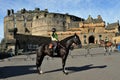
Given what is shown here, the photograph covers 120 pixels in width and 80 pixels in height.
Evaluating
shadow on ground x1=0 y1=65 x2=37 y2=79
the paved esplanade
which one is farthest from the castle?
shadow on ground x1=0 y1=65 x2=37 y2=79

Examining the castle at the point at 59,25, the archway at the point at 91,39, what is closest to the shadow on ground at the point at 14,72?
the castle at the point at 59,25

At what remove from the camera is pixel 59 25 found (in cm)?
10200

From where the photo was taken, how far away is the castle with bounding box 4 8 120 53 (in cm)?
8544

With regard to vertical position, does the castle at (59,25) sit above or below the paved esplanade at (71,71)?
above

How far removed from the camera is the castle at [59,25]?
85.4 m

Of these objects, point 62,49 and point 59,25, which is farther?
point 59,25

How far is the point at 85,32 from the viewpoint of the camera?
282 ft

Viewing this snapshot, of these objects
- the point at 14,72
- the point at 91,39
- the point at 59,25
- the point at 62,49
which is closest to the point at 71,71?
the point at 62,49

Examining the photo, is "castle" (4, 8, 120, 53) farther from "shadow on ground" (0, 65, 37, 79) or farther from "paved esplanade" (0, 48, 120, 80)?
"shadow on ground" (0, 65, 37, 79)

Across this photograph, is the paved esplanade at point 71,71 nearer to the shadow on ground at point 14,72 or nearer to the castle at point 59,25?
the shadow on ground at point 14,72

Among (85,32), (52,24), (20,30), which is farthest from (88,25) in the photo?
(20,30)

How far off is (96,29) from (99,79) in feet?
249

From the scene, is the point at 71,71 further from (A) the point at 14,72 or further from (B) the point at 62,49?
(A) the point at 14,72

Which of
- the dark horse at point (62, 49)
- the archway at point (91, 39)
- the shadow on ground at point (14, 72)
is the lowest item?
the archway at point (91, 39)
